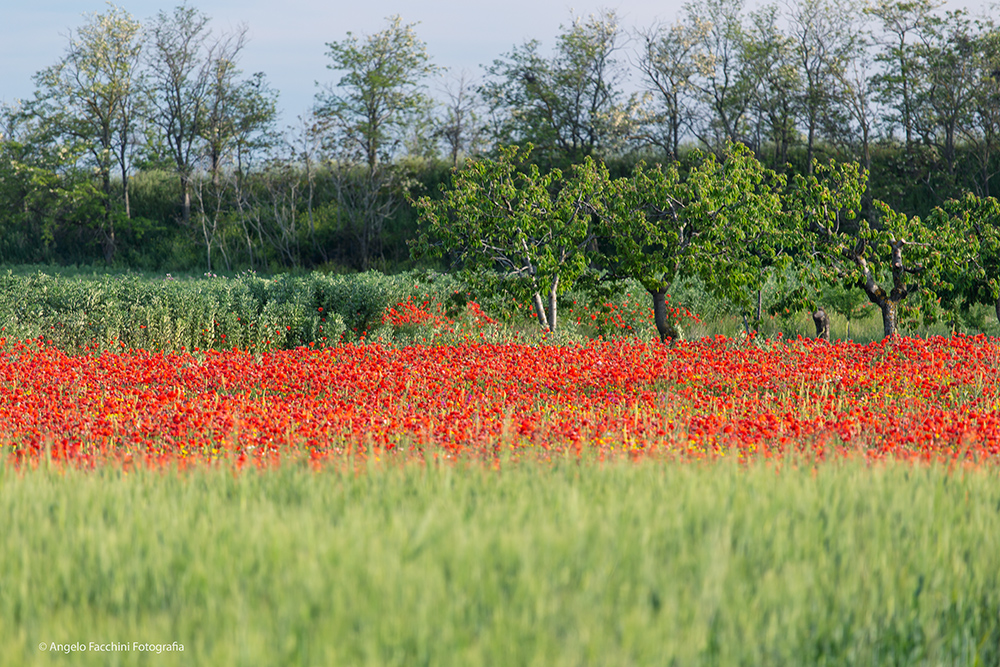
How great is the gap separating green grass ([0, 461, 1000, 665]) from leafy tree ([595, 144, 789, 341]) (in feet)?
30.1

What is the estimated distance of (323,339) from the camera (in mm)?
13695

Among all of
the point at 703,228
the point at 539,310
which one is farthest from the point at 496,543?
the point at 539,310

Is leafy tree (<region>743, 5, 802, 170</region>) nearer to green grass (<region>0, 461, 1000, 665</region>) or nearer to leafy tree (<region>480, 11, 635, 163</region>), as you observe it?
leafy tree (<region>480, 11, 635, 163</region>)

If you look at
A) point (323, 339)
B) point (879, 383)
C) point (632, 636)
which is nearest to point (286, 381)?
point (323, 339)

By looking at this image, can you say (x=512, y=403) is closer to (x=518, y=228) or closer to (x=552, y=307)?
(x=518, y=228)

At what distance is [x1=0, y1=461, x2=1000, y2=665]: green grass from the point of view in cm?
229

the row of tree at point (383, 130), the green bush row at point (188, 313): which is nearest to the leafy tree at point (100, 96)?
the row of tree at point (383, 130)

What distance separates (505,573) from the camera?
2666 millimetres

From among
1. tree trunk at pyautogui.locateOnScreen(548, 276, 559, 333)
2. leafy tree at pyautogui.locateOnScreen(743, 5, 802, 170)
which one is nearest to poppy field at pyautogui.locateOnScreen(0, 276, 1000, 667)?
tree trunk at pyautogui.locateOnScreen(548, 276, 559, 333)

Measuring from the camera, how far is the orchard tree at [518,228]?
43.1 ft

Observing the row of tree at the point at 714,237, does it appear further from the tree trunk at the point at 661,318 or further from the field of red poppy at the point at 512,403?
the field of red poppy at the point at 512,403

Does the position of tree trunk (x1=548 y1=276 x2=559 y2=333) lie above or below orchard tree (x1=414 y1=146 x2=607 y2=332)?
below

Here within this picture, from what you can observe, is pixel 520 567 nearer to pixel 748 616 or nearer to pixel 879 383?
pixel 748 616

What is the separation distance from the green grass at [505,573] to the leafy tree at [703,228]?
916 centimetres
